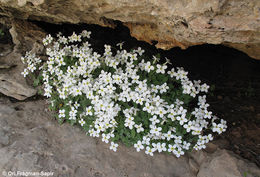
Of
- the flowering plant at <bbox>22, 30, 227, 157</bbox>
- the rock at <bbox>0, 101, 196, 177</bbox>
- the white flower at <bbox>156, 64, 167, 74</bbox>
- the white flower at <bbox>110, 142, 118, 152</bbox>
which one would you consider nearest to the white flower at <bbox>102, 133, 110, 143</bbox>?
the flowering plant at <bbox>22, 30, 227, 157</bbox>

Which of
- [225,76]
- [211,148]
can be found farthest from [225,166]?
[225,76]

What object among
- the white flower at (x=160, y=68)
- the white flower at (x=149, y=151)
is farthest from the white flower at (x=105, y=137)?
the white flower at (x=160, y=68)

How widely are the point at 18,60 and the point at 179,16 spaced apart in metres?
3.36

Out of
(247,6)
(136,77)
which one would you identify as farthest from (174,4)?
(136,77)

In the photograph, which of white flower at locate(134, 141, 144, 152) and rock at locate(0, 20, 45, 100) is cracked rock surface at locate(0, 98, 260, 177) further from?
rock at locate(0, 20, 45, 100)

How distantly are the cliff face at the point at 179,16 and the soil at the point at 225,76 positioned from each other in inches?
35.5

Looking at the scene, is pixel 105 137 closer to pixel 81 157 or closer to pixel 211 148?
pixel 81 157

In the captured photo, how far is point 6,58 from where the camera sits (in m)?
4.90

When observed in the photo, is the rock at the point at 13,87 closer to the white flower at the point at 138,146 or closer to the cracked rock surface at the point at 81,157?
the cracked rock surface at the point at 81,157

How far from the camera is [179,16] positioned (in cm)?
314

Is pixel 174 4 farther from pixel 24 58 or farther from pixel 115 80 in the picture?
pixel 24 58

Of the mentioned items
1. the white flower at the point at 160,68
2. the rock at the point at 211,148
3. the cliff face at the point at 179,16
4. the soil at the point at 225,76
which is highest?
the cliff face at the point at 179,16

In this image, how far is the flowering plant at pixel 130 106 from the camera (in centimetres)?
380

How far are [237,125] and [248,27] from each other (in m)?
2.01
